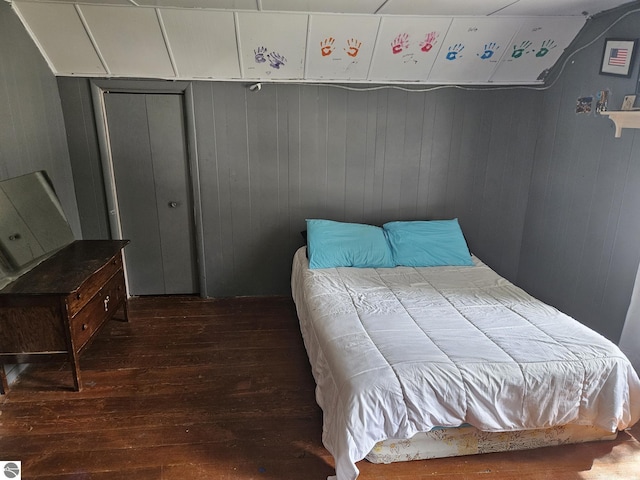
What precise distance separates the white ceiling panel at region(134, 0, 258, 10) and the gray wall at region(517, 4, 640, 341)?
2.36m

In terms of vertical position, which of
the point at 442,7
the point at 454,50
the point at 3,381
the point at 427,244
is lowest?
the point at 3,381

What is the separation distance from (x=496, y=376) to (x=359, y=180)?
2112mm

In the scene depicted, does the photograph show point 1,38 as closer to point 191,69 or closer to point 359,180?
point 191,69

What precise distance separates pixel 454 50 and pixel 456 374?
239 centimetres

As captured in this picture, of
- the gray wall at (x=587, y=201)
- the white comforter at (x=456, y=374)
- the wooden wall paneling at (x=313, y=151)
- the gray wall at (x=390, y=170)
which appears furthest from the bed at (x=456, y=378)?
the wooden wall paneling at (x=313, y=151)

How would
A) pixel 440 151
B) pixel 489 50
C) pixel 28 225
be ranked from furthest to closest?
pixel 440 151 → pixel 489 50 → pixel 28 225

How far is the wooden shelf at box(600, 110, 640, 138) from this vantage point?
253 centimetres

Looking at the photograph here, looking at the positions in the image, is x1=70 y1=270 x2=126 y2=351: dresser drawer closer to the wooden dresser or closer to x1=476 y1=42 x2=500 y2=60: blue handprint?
the wooden dresser

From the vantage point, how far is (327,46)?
304 centimetres

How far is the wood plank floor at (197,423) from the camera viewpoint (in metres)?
1.94

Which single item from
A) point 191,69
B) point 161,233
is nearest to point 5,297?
point 161,233

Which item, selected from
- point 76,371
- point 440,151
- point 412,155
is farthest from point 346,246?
point 76,371

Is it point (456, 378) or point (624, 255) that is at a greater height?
point (624, 255)

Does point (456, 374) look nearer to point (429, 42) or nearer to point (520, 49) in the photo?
point (429, 42)
